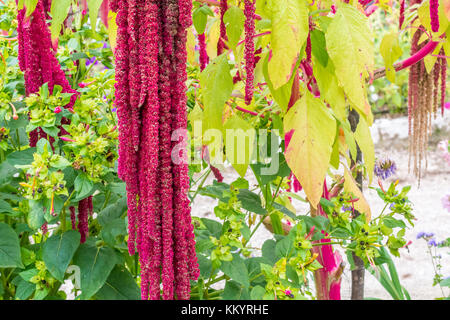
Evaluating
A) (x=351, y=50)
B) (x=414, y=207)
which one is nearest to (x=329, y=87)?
(x=351, y=50)

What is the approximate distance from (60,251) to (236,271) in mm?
335

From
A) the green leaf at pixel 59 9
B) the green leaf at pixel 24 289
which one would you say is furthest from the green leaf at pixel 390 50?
the green leaf at pixel 24 289

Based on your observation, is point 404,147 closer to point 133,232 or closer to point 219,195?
point 219,195

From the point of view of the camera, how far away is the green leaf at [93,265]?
2.96ft

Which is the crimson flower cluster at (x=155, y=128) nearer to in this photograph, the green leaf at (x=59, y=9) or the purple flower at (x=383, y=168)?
the green leaf at (x=59, y=9)

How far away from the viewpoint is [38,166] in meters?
0.81

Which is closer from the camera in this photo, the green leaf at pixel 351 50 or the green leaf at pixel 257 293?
the green leaf at pixel 351 50

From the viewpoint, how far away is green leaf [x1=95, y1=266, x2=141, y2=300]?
3.22 ft

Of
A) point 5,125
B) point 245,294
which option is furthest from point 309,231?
point 5,125

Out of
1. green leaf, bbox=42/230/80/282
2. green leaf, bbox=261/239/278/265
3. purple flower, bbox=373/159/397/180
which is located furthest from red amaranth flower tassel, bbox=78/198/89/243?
purple flower, bbox=373/159/397/180

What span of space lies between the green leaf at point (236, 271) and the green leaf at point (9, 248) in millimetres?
388

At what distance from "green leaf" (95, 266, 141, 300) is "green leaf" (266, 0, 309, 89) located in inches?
22.4

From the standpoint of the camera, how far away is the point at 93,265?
36.4 inches
